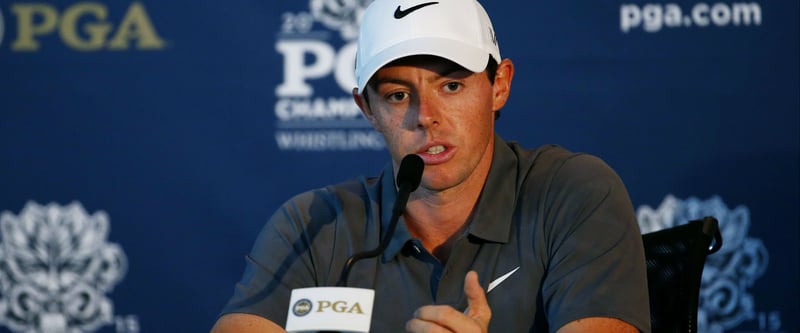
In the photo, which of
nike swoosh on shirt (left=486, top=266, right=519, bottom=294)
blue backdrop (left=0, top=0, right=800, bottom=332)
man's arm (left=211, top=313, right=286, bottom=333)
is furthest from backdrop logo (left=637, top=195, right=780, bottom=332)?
man's arm (left=211, top=313, right=286, bottom=333)

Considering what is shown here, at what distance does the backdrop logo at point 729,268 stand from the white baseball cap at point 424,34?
1.09 meters

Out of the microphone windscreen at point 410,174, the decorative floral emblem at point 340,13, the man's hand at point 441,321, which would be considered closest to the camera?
the man's hand at point 441,321

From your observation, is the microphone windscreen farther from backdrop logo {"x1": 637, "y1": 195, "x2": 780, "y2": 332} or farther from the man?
backdrop logo {"x1": 637, "y1": 195, "x2": 780, "y2": 332}

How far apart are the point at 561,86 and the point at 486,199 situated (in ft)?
3.27

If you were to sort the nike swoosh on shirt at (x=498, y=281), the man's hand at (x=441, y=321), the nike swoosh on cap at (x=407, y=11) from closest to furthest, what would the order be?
the man's hand at (x=441, y=321)
the nike swoosh on shirt at (x=498, y=281)
the nike swoosh on cap at (x=407, y=11)

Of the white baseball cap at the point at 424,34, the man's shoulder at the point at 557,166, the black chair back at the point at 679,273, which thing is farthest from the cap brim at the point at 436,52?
the black chair back at the point at 679,273

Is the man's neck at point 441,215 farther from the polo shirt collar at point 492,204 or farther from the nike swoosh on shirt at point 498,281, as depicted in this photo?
the nike swoosh on shirt at point 498,281

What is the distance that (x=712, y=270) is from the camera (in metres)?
2.77

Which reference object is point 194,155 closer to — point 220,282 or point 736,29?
point 220,282

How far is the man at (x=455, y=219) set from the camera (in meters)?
1.70

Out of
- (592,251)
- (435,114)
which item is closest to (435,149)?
(435,114)

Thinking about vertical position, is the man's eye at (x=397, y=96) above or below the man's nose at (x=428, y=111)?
above

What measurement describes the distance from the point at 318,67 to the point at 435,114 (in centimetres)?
111

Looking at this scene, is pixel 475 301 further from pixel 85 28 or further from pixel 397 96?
pixel 85 28
